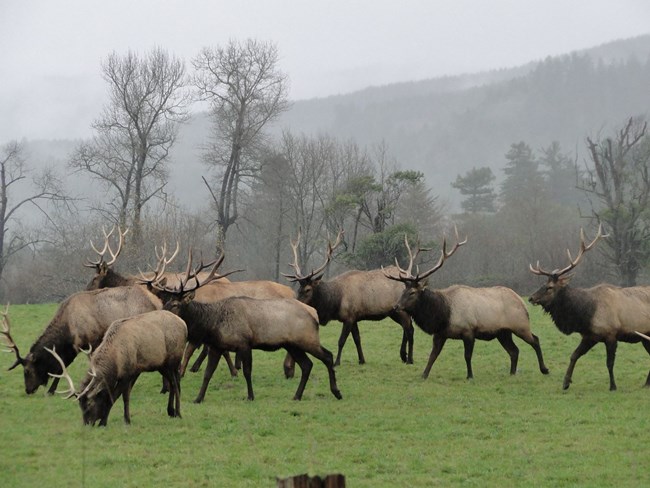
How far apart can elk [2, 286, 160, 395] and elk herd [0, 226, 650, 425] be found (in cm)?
2

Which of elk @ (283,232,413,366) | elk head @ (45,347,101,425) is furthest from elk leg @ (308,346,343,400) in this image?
elk head @ (45,347,101,425)

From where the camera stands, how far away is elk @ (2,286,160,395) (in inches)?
569

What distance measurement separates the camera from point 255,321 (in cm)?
1359

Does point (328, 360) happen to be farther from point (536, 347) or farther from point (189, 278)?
point (536, 347)

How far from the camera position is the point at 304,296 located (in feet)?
55.3

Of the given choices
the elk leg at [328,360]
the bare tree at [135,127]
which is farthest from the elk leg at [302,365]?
the bare tree at [135,127]

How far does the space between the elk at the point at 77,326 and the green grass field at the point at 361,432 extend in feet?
1.69

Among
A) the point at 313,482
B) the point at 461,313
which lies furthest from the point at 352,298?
the point at 313,482

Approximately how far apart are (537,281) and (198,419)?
3512 cm

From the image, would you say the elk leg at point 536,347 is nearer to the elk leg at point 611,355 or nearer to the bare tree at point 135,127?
the elk leg at point 611,355

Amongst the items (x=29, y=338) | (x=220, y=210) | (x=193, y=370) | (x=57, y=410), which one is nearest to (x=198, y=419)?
(x=57, y=410)

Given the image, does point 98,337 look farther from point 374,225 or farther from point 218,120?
point 218,120

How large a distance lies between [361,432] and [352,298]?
5912mm

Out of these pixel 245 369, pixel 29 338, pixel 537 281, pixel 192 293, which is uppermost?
pixel 192 293
